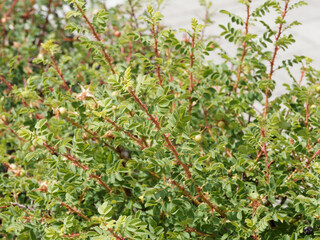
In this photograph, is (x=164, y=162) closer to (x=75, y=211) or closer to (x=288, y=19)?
(x=75, y=211)

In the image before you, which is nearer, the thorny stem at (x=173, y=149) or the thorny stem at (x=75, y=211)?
the thorny stem at (x=173, y=149)

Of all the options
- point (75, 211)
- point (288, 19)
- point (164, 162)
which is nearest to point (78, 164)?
point (75, 211)

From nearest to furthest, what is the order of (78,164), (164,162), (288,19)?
(164,162)
(78,164)
(288,19)

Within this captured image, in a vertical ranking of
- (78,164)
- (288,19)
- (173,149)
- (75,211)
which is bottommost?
(75,211)

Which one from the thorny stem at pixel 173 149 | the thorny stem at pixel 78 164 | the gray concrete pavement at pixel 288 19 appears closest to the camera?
the thorny stem at pixel 173 149

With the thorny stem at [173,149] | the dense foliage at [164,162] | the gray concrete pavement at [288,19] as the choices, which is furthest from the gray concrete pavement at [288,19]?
the thorny stem at [173,149]

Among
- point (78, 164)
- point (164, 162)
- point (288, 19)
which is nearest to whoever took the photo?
point (164, 162)

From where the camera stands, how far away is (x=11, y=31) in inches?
100.0

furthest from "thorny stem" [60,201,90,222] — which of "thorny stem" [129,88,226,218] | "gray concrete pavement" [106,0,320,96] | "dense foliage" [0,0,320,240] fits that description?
"gray concrete pavement" [106,0,320,96]

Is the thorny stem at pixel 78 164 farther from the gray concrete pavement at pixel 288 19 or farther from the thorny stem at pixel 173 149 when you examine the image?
the gray concrete pavement at pixel 288 19

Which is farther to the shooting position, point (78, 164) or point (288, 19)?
point (288, 19)

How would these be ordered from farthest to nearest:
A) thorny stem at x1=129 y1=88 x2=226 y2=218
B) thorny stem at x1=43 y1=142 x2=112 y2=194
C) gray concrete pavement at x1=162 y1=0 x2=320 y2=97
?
gray concrete pavement at x1=162 y1=0 x2=320 y2=97, thorny stem at x1=43 y1=142 x2=112 y2=194, thorny stem at x1=129 y1=88 x2=226 y2=218

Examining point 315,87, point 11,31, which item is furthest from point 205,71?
point 11,31

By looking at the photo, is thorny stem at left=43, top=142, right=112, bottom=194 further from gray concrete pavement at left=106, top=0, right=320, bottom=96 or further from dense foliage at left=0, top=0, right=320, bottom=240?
gray concrete pavement at left=106, top=0, right=320, bottom=96
